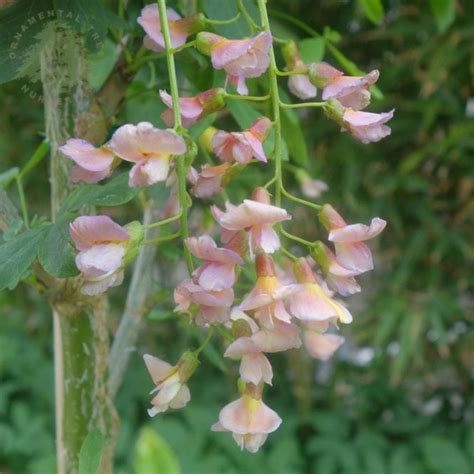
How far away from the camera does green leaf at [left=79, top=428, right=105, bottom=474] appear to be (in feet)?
1.31

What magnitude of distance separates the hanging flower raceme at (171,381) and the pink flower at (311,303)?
0.07 meters

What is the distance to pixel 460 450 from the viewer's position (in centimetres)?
157

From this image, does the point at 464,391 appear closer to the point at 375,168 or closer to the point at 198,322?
the point at 375,168

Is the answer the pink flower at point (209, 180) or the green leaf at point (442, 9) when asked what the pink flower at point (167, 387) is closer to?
the pink flower at point (209, 180)

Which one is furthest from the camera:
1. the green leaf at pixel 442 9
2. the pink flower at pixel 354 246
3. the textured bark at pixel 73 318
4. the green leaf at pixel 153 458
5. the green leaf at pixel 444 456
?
the green leaf at pixel 444 456

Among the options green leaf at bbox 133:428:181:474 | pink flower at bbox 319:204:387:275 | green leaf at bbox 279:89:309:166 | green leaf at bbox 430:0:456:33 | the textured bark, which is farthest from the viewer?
green leaf at bbox 430:0:456:33

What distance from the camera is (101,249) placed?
34 centimetres

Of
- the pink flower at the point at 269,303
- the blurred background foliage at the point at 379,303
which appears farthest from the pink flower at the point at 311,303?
the blurred background foliage at the point at 379,303

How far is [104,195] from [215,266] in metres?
0.08

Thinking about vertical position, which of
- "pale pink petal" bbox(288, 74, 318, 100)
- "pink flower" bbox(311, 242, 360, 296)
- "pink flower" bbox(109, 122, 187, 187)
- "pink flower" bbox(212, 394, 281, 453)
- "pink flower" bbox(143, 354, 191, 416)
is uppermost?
"pink flower" bbox(109, 122, 187, 187)

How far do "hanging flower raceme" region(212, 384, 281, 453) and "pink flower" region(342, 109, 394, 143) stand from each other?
122 mm

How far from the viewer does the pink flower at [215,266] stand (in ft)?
1.08

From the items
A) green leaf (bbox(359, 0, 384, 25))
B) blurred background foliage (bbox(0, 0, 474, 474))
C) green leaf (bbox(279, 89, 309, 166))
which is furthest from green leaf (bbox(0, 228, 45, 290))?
blurred background foliage (bbox(0, 0, 474, 474))

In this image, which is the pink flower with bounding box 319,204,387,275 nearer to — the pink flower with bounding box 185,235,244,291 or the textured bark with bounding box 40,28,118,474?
the pink flower with bounding box 185,235,244,291
